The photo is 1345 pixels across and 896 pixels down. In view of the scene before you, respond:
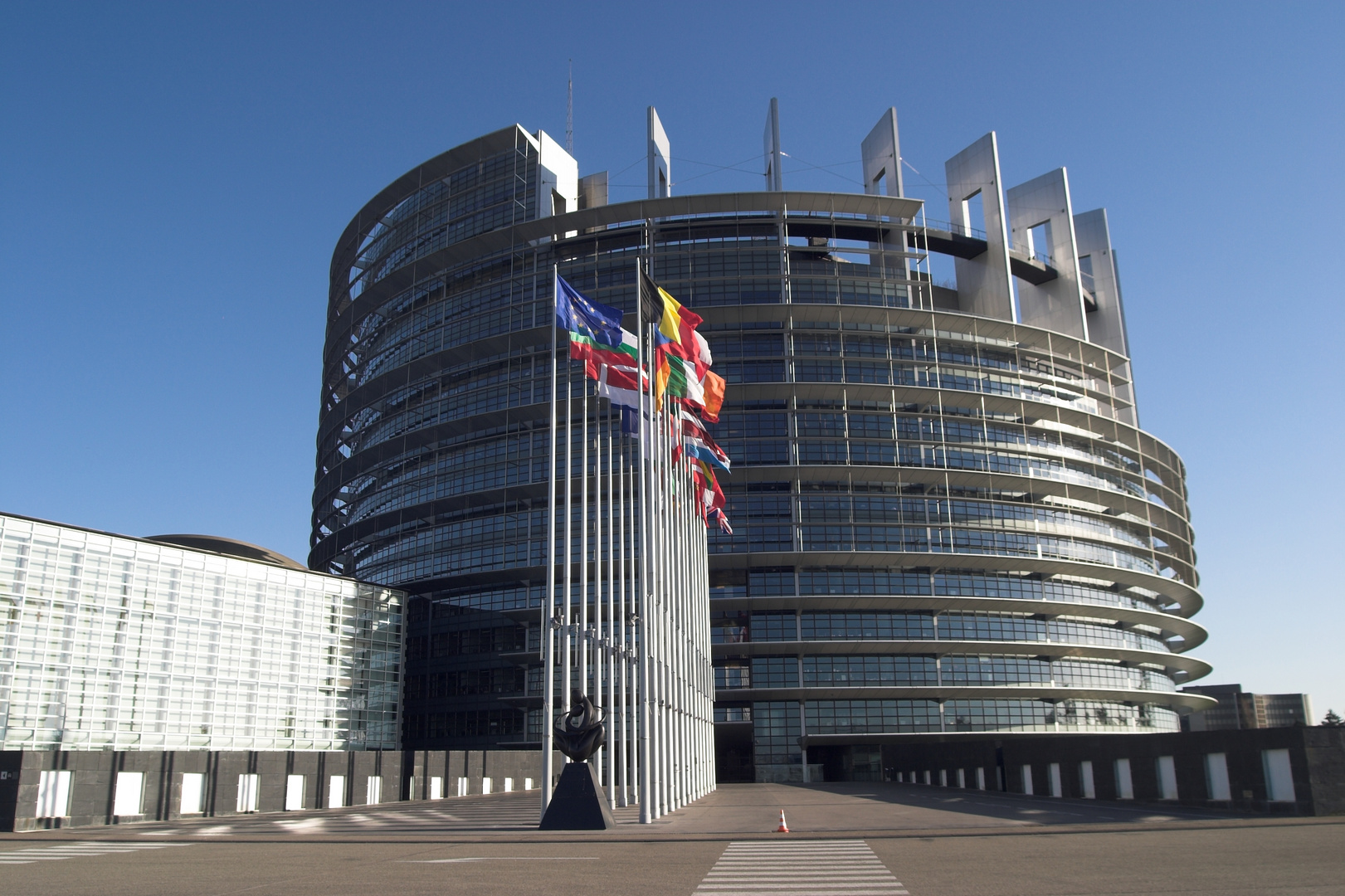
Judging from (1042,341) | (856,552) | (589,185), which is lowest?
(856,552)

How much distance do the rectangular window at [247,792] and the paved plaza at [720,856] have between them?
4.59 meters

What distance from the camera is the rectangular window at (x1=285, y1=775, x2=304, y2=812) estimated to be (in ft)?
121

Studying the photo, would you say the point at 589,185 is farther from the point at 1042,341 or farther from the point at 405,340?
the point at 1042,341

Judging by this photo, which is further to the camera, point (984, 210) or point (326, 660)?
point (984, 210)

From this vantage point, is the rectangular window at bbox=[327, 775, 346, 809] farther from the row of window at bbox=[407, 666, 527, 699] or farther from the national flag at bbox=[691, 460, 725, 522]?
the row of window at bbox=[407, 666, 527, 699]

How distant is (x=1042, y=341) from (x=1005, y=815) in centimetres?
6278

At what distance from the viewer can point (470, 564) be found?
76688 mm

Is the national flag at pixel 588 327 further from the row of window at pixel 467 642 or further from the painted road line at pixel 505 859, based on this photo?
the row of window at pixel 467 642

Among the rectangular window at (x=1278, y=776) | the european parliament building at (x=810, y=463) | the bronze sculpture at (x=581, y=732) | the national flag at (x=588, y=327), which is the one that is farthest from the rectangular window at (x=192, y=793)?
the european parliament building at (x=810, y=463)

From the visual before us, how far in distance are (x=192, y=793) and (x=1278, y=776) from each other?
31.5 m

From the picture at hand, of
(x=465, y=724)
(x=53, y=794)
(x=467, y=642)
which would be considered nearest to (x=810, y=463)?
(x=467, y=642)

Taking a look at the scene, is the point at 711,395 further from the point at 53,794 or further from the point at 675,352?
the point at 53,794

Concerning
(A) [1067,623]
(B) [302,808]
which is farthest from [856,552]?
(B) [302,808]

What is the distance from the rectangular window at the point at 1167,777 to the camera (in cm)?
2948
